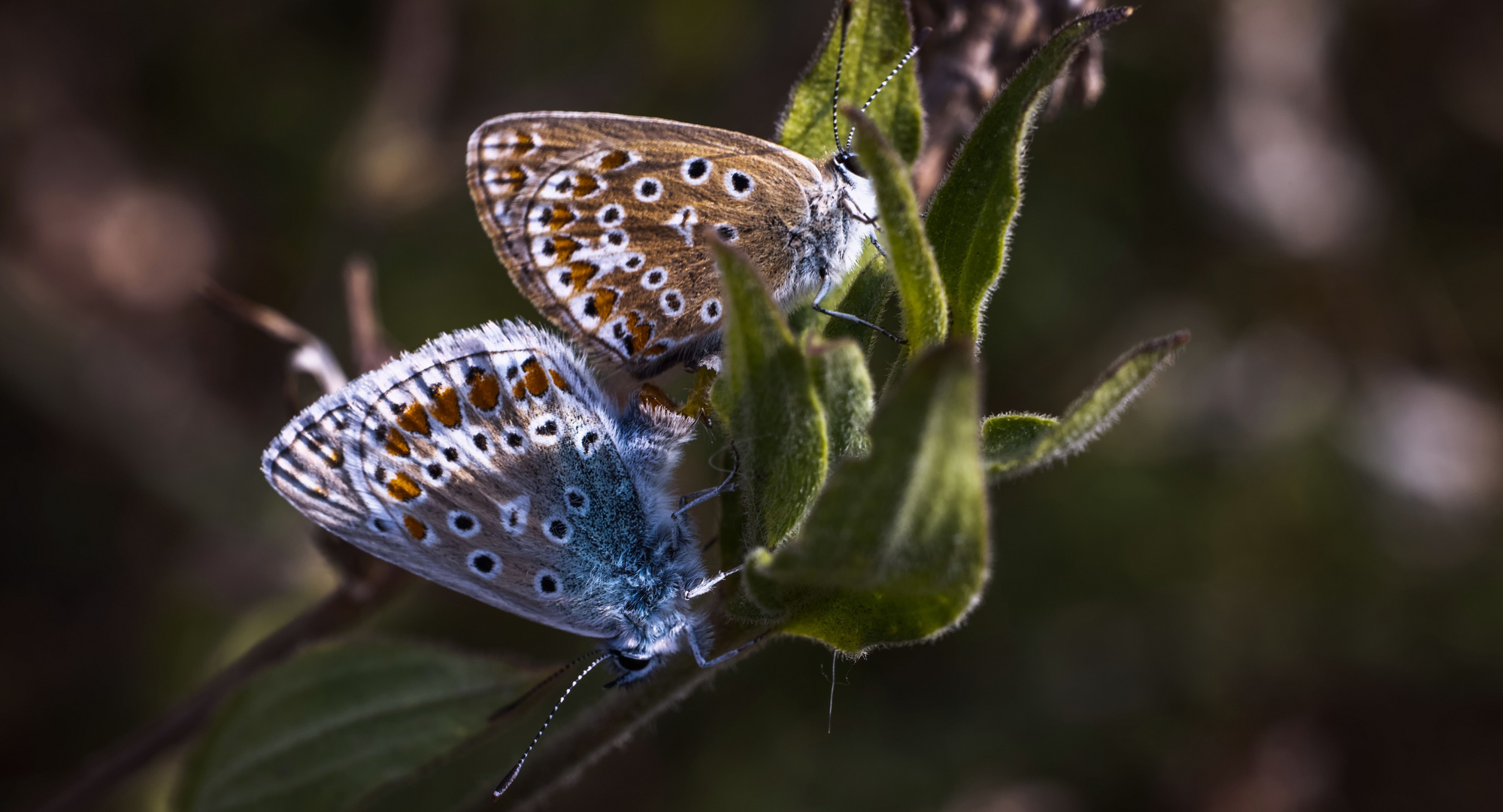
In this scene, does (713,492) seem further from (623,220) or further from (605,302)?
(623,220)

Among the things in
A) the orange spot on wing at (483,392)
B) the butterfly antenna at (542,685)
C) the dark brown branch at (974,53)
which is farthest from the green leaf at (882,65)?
the butterfly antenna at (542,685)

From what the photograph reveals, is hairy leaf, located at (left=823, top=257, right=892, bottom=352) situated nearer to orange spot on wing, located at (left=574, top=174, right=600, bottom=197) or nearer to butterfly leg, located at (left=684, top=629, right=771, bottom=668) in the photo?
butterfly leg, located at (left=684, top=629, right=771, bottom=668)

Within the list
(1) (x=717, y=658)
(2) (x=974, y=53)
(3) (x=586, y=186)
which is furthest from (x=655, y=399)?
(2) (x=974, y=53)

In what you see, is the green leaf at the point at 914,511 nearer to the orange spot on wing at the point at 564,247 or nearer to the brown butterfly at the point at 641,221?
the brown butterfly at the point at 641,221

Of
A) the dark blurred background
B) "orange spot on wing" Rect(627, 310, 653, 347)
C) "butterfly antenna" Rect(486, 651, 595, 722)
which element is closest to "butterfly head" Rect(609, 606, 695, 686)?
"butterfly antenna" Rect(486, 651, 595, 722)

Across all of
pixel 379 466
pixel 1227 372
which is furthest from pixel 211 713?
pixel 1227 372
